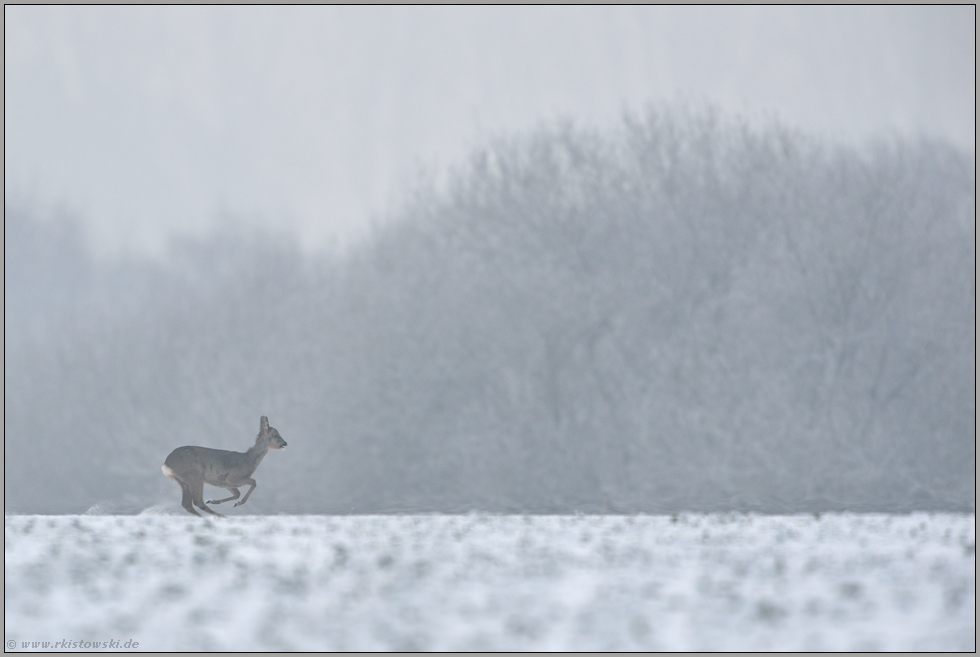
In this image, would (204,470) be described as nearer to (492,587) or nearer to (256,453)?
(256,453)

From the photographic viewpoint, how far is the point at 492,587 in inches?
355

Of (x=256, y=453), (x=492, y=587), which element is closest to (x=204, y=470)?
(x=256, y=453)

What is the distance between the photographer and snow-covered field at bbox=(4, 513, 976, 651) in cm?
751

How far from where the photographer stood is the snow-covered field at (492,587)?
7508 millimetres

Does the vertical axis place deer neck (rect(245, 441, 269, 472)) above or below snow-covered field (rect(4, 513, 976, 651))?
above

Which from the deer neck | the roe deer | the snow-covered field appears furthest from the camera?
the deer neck

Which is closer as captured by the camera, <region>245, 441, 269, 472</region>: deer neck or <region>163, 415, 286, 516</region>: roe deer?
<region>163, 415, 286, 516</region>: roe deer

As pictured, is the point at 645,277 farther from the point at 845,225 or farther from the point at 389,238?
the point at 389,238

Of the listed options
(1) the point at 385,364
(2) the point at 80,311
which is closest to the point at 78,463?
(2) the point at 80,311

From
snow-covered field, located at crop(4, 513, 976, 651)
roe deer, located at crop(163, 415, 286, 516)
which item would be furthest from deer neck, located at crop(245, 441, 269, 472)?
snow-covered field, located at crop(4, 513, 976, 651)

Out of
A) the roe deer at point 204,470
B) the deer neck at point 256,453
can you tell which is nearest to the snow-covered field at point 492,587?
the roe deer at point 204,470

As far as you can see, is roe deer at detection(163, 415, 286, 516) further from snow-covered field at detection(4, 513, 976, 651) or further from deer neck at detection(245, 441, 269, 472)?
snow-covered field at detection(4, 513, 976, 651)

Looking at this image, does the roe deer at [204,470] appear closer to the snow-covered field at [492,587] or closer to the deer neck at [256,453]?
the deer neck at [256,453]

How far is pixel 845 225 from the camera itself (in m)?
37.1
